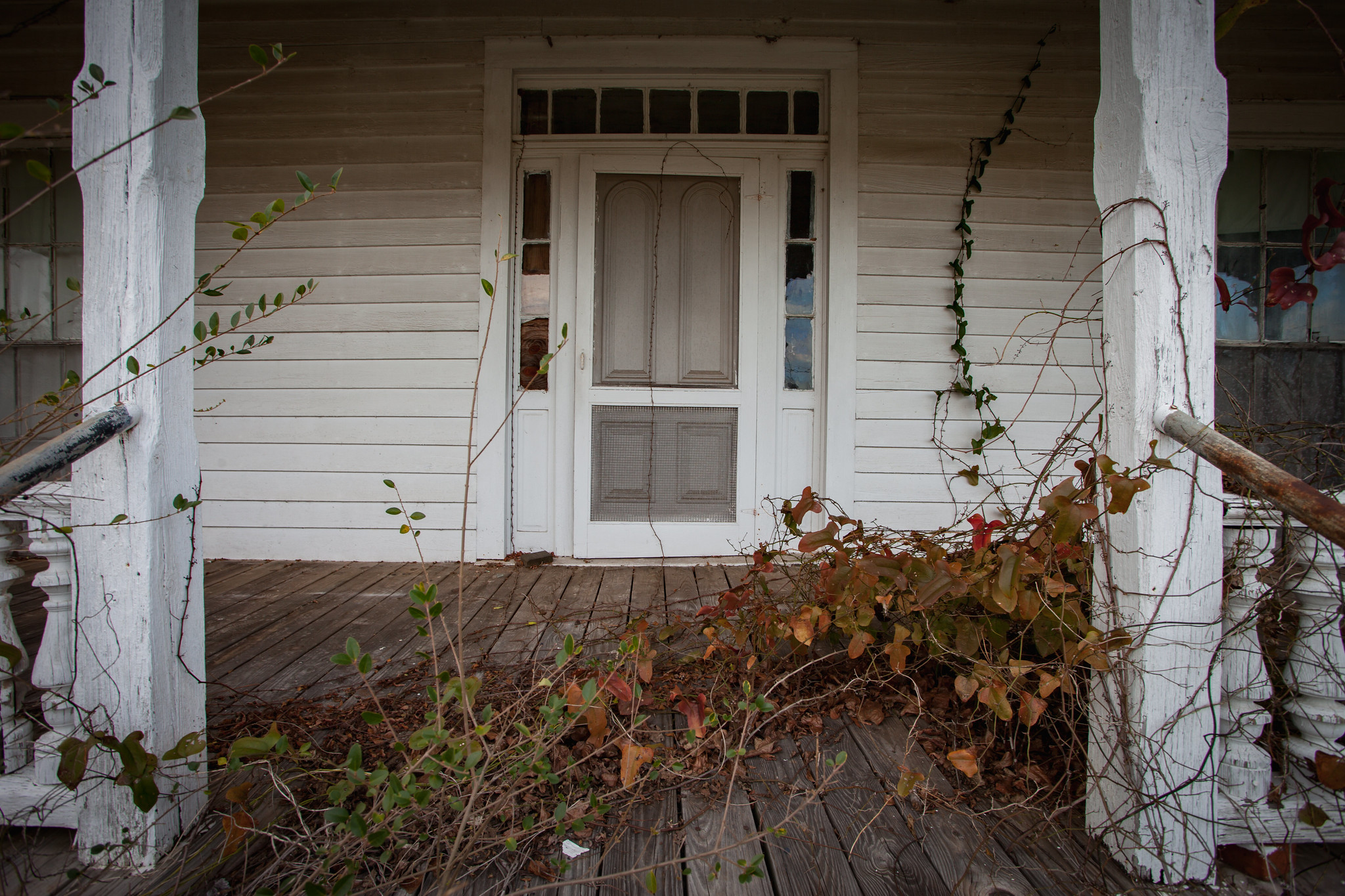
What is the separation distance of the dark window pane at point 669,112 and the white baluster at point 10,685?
269 centimetres

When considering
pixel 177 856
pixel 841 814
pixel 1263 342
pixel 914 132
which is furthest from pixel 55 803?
pixel 1263 342

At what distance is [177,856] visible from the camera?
3.51 feet

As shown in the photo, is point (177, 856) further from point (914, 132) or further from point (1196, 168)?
point (914, 132)

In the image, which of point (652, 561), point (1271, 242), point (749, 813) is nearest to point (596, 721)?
point (749, 813)

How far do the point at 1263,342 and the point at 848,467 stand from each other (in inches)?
80.0

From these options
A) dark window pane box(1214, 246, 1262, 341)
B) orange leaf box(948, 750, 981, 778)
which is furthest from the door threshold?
dark window pane box(1214, 246, 1262, 341)

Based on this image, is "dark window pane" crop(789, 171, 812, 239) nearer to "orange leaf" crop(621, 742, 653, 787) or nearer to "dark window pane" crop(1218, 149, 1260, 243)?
"dark window pane" crop(1218, 149, 1260, 243)

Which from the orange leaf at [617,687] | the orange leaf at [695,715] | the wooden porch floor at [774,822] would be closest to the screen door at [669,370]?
the wooden porch floor at [774,822]

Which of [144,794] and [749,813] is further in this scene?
[749,813]

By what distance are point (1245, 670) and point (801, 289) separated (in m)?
2.23

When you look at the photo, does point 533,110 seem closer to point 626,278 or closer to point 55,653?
point 626,278

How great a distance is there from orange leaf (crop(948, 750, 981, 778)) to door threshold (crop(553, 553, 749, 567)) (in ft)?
5.73

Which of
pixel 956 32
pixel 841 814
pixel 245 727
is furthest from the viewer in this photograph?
pixel 956 32

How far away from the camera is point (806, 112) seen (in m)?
2.93
